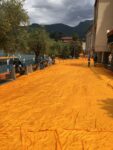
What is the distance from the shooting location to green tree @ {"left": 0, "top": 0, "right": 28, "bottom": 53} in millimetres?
17469

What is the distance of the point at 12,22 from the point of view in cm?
1819

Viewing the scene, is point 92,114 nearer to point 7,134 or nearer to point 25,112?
point 25,112

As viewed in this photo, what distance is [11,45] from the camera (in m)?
18.6

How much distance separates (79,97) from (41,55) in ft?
92.1

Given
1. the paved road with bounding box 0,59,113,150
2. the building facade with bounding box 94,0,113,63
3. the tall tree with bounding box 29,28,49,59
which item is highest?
the building facade with bounding box 94,0,113,63

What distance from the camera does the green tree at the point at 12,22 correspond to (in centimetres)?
1747

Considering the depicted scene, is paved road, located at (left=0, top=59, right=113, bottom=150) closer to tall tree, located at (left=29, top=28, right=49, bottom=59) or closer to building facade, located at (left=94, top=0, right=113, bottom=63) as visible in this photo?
tall tree, located at (left=29, top=28, right=49, bottom=59)

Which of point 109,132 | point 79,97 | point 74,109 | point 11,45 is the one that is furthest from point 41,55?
point 109,132

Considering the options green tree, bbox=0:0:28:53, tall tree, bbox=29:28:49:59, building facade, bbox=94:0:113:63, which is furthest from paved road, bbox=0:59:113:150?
building facade, bbox=94:0:113:63

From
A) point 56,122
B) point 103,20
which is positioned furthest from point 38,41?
point 56,122

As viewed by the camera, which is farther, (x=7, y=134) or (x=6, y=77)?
(x=6, y=77)

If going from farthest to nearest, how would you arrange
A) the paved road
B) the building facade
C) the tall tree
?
the building facade < the tall tree < the paved road

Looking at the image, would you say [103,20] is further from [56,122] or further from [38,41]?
[56,122]

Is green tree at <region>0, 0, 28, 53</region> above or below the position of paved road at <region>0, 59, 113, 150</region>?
above
